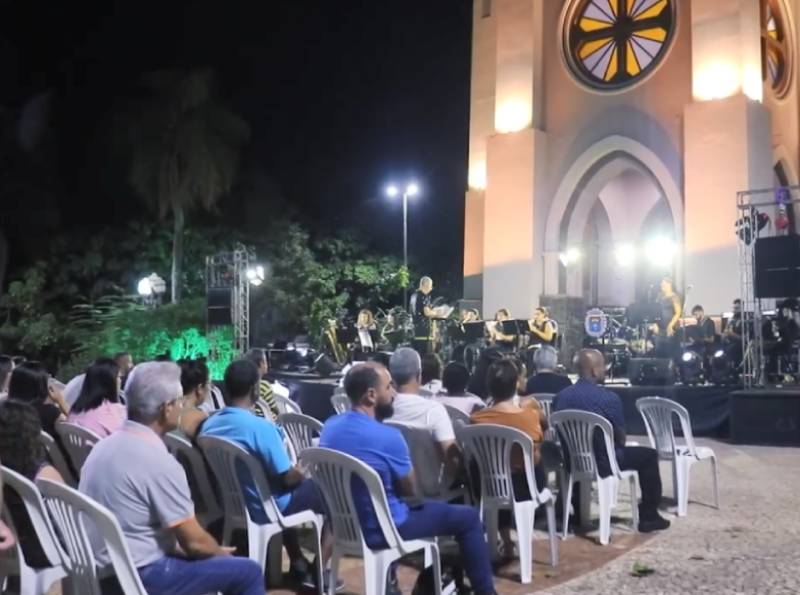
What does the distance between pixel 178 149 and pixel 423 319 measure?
12154 mm

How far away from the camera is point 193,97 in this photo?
2559 cm

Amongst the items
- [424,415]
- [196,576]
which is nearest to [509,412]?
[424,415]

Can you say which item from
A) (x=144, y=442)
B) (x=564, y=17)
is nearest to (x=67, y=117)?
(x=564, y=17)

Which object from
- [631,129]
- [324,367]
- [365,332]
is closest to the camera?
[324,367]

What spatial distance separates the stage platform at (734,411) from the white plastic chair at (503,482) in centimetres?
588

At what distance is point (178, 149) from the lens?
1006 inches

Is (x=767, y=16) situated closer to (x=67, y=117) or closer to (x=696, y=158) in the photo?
(x=696, y=158)

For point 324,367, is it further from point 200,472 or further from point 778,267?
point 200,472

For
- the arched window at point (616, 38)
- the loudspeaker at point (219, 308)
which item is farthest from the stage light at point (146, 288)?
the arched window at point (616, 38)

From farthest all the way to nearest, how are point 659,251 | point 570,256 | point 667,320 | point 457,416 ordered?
1. point 659,251
2. point 570,256
3. point 667,320
4. point 457,416

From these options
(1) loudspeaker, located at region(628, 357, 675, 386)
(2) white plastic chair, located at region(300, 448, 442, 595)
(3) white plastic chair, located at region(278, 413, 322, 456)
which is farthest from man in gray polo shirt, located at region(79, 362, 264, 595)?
(1) loudspeaker, located at region(628, 357, 675, 386)

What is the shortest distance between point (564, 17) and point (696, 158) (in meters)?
4.88

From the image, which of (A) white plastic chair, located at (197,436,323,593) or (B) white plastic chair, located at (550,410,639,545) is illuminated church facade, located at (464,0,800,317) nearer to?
(B) white plastic chair, located at (550,410,639,545)

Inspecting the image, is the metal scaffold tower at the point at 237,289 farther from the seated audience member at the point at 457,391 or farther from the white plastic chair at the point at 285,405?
the seated audience member at the point at 457,391
